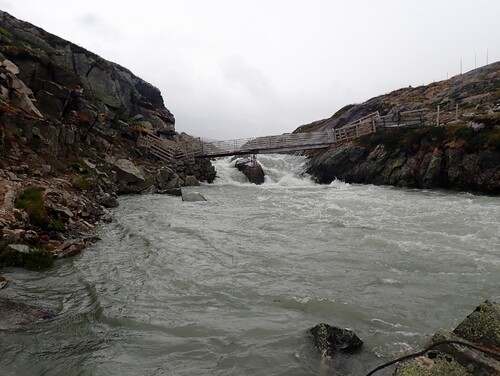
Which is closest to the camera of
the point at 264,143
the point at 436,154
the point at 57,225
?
the point at 57,225

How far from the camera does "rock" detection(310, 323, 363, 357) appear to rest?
5.78 m

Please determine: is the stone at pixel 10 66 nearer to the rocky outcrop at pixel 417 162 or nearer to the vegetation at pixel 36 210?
the vegetation at pixel 36 210

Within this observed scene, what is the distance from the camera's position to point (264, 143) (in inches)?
1657

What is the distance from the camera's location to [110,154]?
96.4ft

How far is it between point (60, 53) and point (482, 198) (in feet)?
144

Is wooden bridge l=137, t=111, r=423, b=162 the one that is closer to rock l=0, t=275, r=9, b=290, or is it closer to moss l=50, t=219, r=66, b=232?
moss l=50, t=219, r=66, b=232

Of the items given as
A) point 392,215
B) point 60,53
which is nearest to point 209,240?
point 392,215

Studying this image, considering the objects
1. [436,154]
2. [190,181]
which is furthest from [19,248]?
[436,154]

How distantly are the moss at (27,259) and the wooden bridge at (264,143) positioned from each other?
26.5m

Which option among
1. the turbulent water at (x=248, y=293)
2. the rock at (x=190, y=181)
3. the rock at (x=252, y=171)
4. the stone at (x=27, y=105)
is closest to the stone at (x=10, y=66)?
the stone at (x=27, y=105)

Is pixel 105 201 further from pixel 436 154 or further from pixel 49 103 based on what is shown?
pixel 436 154

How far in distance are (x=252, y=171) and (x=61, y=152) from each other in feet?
77.6

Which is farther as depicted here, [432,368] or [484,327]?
[484,327]

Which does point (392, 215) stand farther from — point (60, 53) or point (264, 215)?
point (60, 53)
